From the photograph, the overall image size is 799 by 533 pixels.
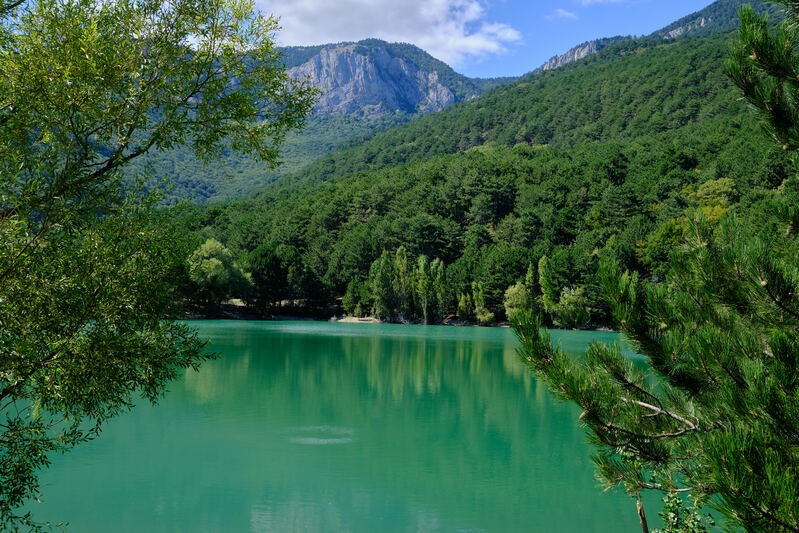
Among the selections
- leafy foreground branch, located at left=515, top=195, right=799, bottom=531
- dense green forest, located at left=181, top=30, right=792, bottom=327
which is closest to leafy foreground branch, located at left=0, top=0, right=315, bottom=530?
leafy foreground branch, located at left=515, top=195, right=799, bottom=531

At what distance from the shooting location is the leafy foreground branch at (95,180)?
523 centimetres

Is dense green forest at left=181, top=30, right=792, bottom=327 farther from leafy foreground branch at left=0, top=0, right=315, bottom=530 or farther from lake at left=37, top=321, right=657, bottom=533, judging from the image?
leafy foreground branch at left=0, top=0, right=315, bottom=530

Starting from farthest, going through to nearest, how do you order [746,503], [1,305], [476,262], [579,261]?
1. [476,262]
2. [579,261]
3. [1,305]
4. [746,503]

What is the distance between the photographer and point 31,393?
5.50 metres

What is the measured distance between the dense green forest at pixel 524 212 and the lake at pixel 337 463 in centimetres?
2741

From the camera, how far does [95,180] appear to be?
236 inches

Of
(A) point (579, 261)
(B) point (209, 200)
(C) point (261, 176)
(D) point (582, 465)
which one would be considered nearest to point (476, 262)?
(A) point (579, 261)

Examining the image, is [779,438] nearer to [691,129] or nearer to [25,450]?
[25,450]

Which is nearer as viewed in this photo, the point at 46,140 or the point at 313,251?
the point at 46,140

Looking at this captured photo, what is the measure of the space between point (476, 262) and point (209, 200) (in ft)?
297

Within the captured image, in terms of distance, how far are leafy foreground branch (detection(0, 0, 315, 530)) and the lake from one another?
394 centimetres

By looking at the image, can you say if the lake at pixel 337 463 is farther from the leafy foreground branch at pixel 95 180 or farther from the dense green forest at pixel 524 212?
the dense green forest at pixel 524 212

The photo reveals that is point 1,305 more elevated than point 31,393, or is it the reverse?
point 1,305

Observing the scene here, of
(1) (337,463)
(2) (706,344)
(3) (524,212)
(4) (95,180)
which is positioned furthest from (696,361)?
(3) (524,212)
